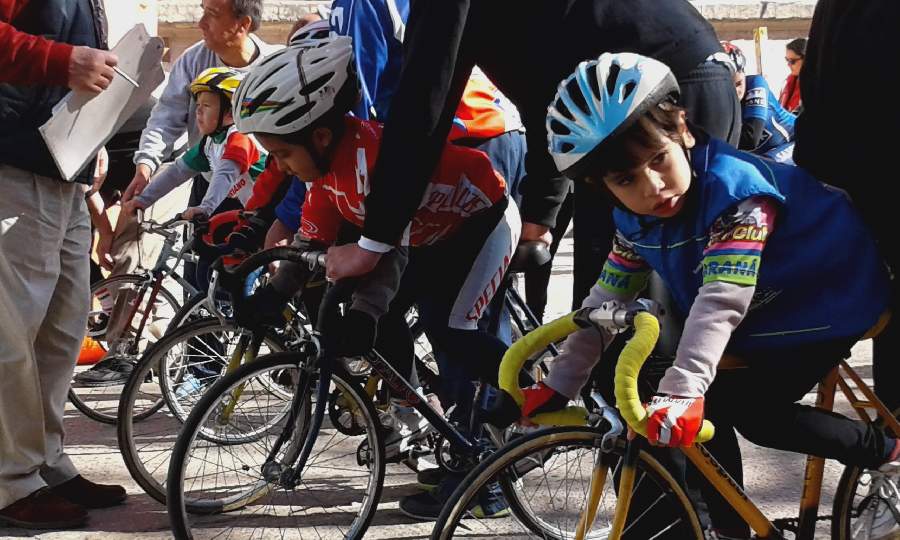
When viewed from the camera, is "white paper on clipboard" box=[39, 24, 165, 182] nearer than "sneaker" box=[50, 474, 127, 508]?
Yes

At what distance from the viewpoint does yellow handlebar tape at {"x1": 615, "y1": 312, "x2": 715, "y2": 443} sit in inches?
96.7

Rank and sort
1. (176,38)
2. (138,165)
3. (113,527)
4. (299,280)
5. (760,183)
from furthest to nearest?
1. (176,38)
2. (138,165)
3. (113,527)
4. (299,280)
5. (760,183)

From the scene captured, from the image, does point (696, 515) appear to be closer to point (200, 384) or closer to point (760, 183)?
point (760, 183)

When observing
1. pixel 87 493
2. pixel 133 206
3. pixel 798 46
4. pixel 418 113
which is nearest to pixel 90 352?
pixel 133 206

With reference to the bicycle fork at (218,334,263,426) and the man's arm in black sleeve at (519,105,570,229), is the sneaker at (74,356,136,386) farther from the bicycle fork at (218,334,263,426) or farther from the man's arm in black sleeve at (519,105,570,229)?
the man's arm in black sleeve at (519,105,570,229)

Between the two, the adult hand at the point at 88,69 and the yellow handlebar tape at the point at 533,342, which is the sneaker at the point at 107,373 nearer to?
the adult hand at the point at 88,69

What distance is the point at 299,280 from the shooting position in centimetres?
383

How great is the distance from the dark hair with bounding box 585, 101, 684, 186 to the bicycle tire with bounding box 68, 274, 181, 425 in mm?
3453

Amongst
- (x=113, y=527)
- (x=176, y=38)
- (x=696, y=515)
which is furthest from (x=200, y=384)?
(x=176, y=38)

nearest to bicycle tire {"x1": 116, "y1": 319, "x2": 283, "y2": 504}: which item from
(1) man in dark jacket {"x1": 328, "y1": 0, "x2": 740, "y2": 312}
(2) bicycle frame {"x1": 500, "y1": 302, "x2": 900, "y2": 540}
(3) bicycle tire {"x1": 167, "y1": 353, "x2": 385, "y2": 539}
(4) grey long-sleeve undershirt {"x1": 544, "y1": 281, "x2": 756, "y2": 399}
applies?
(3) bicycle tire {"x1": 167, "y1": 353, "x2": 385, "y2": 539}

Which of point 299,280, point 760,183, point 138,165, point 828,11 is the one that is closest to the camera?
point 760,183

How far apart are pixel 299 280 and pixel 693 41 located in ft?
4.75

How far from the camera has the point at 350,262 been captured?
3330mm

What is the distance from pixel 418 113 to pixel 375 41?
47.4 inches
